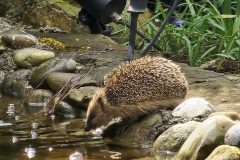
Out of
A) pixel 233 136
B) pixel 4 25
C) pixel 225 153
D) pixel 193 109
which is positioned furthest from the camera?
pixel 4 25

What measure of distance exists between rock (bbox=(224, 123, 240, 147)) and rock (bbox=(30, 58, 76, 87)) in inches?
132

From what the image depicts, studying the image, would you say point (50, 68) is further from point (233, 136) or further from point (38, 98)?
point (233, 136)

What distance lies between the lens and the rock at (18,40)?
8117 mm

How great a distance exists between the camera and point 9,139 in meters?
5.12

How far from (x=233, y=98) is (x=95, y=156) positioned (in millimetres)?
1653

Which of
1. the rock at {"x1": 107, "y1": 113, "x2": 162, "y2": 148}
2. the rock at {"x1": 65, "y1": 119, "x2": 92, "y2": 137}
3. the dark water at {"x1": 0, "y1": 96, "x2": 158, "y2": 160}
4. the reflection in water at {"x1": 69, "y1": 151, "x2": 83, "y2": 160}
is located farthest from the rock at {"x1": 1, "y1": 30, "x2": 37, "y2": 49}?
the reflection in water at {"x1": 69, "y1": 151, "x2": 83, "y2": 160}

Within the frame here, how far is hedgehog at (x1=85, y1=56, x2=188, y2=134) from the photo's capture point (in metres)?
5.11

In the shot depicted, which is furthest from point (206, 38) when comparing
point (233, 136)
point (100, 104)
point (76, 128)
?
point (233, 136)

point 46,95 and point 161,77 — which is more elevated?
point 161,77

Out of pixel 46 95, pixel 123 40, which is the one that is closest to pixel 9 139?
pixel 46 95

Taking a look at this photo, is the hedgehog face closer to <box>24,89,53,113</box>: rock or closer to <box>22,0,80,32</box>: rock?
<box>24,89,53,113</box>: rock

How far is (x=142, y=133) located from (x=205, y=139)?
864 mm

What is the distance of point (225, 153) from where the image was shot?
152 inches

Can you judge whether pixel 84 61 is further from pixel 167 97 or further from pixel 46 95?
pixel 167 97
